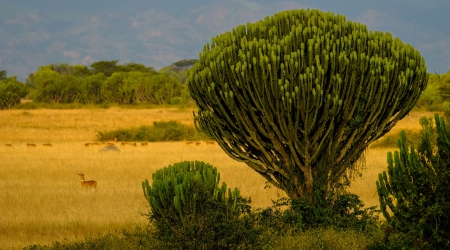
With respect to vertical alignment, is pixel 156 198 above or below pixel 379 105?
below

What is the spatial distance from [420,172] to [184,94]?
7142 cm

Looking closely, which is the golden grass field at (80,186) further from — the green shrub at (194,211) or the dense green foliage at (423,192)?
the dense green foliage at (423,192)

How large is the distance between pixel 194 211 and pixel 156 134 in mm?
28398

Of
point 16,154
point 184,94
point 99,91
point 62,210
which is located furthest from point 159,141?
point 99,91

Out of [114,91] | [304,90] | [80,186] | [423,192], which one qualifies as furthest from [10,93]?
[423,192]

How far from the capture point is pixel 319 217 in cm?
1105

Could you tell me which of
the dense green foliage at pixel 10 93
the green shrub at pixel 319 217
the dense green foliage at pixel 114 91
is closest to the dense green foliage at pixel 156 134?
the green shrub at pixel 319 217

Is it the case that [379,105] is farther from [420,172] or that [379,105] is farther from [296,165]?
[420,172]

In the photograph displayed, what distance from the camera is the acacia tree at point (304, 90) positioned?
1055cm

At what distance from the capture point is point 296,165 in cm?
1146

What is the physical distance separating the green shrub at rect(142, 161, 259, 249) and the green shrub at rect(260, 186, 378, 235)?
1453 mm

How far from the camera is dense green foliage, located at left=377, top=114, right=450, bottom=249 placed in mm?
8133

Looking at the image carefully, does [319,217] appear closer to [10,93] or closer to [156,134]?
[156,134]

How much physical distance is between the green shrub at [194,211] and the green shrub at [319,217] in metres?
1.45
